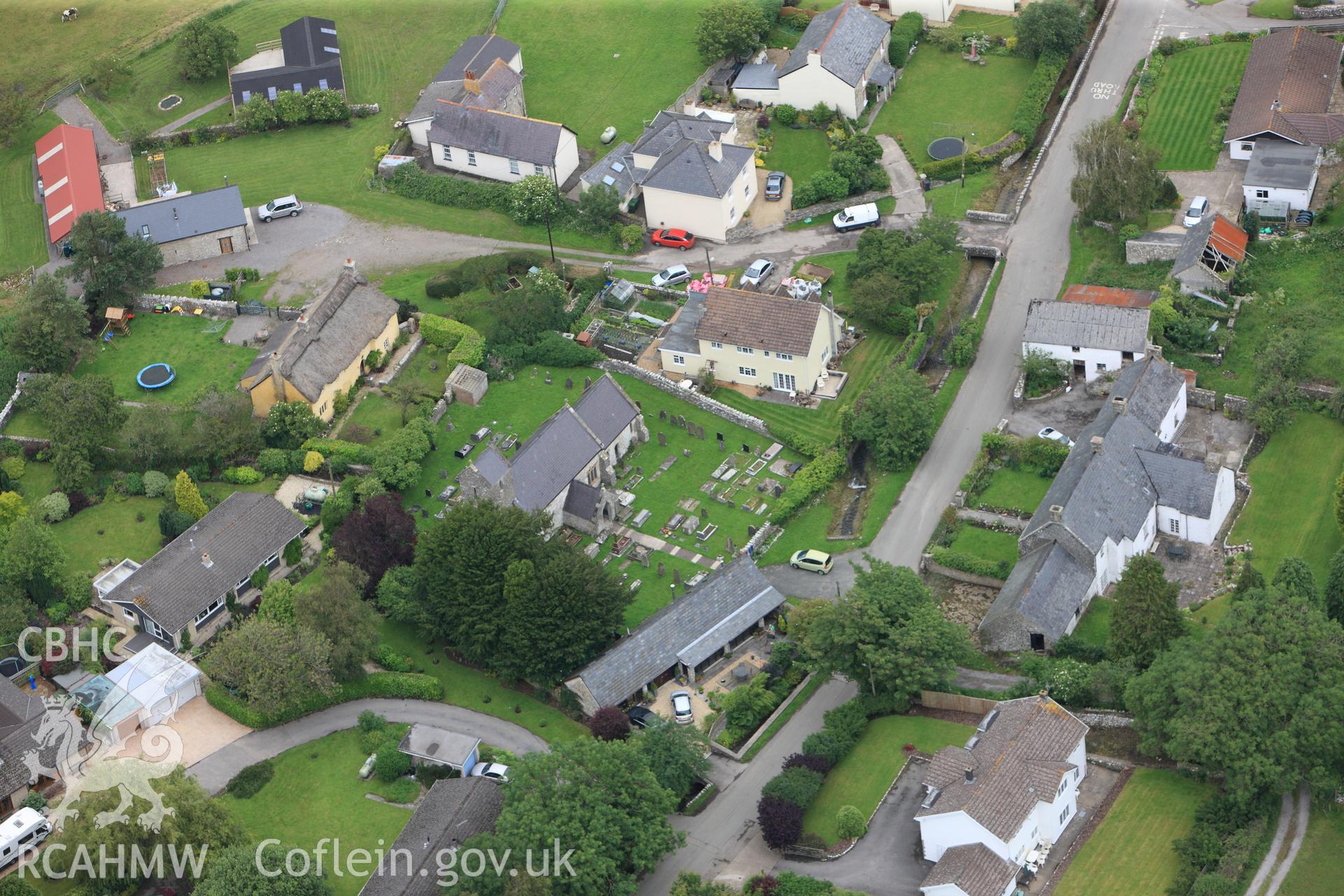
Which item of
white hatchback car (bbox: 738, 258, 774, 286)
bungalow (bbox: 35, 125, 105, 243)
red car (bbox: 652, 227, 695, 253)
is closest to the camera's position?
white hatchback car (bbox: 738, 258, 774, 286)

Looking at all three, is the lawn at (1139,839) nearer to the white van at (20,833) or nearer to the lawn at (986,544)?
the lawn at (986,544)

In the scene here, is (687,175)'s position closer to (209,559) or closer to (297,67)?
(297,67)

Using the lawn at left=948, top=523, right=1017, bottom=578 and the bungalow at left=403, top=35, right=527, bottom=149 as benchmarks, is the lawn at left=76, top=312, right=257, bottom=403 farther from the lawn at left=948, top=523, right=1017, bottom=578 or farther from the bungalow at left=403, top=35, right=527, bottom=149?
the lawn at left=948, top=523, right=1017, bottom=578

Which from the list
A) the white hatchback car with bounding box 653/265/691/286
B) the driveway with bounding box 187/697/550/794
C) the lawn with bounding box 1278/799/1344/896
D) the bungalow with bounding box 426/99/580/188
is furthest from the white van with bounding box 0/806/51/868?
the bungalow with bounding box 426/99/580/188

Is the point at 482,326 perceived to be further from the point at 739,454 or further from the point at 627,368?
the point at 739,454

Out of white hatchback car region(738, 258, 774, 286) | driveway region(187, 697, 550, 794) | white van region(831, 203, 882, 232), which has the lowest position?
driveway region(187, 697, 550, 794)
